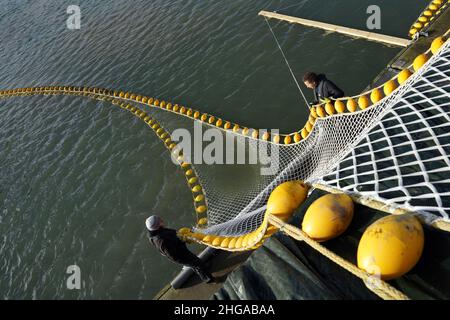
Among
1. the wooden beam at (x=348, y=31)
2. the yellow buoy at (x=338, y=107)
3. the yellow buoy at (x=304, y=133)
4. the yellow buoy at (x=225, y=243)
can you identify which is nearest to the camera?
the yellow buoy at (x=225, y=243)

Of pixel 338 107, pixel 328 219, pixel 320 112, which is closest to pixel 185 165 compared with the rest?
pixel 320 112

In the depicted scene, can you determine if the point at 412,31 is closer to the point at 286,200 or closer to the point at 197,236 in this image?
the point at 286,200

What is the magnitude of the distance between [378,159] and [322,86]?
2427 millimetres

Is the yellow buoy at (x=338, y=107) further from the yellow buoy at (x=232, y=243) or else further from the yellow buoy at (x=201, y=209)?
the yellow buoy at (x=201, y=209)

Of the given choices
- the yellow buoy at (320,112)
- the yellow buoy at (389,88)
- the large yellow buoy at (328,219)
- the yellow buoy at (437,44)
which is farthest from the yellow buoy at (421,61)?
the large yellow buoy at (328,219)

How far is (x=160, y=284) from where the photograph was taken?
583 centimetres

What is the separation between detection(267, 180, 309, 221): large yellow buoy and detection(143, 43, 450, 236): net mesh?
0.25 metres

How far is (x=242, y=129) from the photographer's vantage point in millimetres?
7566

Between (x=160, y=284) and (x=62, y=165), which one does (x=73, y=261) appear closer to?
(x=160, y=284)

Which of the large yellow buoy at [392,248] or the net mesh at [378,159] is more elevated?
the net mesh at [378,159]

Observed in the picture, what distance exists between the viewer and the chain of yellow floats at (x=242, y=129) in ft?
9.49

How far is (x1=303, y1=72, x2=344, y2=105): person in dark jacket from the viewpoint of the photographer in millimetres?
5645

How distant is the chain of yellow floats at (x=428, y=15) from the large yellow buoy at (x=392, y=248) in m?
6.92

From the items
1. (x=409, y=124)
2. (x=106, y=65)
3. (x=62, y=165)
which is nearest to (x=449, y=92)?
(x=409, y=124)
